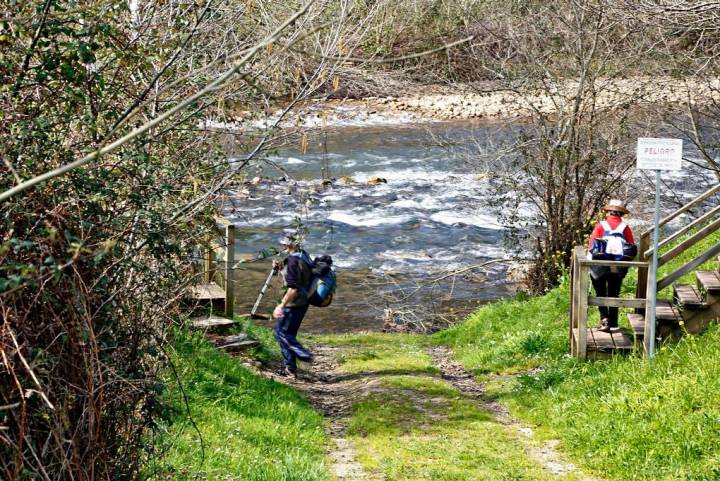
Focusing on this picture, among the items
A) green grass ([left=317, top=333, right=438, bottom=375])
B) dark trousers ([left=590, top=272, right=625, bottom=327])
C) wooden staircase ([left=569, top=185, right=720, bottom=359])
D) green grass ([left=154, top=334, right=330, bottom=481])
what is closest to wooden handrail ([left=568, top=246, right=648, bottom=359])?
wooden staircase ([left=569, top=185, right=720, bottom=359])

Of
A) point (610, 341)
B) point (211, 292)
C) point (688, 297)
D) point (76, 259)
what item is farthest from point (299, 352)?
point (76, 259)

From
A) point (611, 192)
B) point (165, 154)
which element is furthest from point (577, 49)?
point (165, 154)

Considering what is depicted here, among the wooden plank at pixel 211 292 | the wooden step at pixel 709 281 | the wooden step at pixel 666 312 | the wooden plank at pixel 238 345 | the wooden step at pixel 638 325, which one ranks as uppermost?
the wooden step at pixel 709 281

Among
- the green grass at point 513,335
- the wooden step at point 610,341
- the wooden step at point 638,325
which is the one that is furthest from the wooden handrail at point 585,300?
the green grass at point 513,335

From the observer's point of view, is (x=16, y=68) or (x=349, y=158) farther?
(x=349, y=158)

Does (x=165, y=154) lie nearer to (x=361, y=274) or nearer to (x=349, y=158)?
(x=361, y=274)

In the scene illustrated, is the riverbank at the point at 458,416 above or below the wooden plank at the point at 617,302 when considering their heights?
below

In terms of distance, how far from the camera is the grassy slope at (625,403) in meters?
7.55

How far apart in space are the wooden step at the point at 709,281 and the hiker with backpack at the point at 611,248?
77 centimetres

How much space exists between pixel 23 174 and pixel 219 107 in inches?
161

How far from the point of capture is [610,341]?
1070 cm

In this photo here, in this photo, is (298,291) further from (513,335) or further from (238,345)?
(513,335)

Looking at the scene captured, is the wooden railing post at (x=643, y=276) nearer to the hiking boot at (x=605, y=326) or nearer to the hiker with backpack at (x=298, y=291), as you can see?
the hiking boot at (x=605, y=326)

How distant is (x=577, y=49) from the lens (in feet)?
53.3
